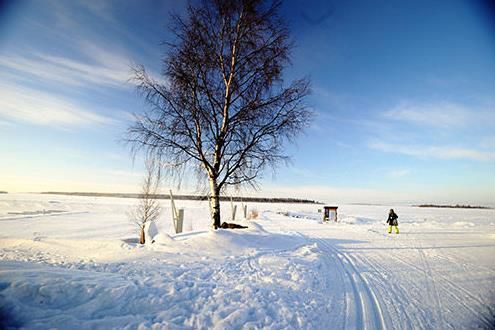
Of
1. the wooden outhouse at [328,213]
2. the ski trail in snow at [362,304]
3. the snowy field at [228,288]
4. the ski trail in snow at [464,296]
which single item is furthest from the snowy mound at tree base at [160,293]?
the wooden outhouse at [328,213]

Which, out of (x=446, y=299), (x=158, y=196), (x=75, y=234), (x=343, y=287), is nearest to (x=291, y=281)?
(x=343, y=287)

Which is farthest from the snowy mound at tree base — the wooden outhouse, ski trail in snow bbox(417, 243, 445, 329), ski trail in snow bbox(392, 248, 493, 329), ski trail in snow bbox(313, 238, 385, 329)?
the wooden outhouse

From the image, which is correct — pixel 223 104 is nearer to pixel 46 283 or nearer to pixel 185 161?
pixel 185 161

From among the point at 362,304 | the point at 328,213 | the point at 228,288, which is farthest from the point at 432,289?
the point at 328,213

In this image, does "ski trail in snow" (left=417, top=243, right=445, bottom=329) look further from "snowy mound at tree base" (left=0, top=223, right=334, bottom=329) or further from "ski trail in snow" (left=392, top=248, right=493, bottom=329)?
"snowy mound at tree base" (left=0, top=223, right=334, bottom=329)

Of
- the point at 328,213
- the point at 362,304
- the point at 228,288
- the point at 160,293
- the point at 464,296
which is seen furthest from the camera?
the point at 328,213

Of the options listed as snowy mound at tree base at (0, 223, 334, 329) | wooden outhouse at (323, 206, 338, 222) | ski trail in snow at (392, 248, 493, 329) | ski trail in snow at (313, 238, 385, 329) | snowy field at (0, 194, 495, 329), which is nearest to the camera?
snowy mound at tree base at (0, 223, 334, 329)

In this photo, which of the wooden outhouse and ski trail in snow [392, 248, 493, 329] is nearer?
ski trail in snow [392, 248, 493, 329]

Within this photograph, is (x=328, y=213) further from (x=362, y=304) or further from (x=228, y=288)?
(x=228, y=288)

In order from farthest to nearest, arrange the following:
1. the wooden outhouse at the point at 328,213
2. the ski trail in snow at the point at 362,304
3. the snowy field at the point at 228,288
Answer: the wooden outhouse at the point at 328,213 < the ski trail in snow at the point at 362,304 < the snowy field at the point at 228,288

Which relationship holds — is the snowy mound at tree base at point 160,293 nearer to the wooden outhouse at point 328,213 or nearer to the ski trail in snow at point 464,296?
the ski trail in snow at point 464,296

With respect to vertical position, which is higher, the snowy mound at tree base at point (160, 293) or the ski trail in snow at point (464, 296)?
the snowy mound at tree base at point (160, 293)

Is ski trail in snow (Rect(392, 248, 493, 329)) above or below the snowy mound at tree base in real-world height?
below

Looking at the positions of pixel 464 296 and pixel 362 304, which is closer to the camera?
pixel 362 304
